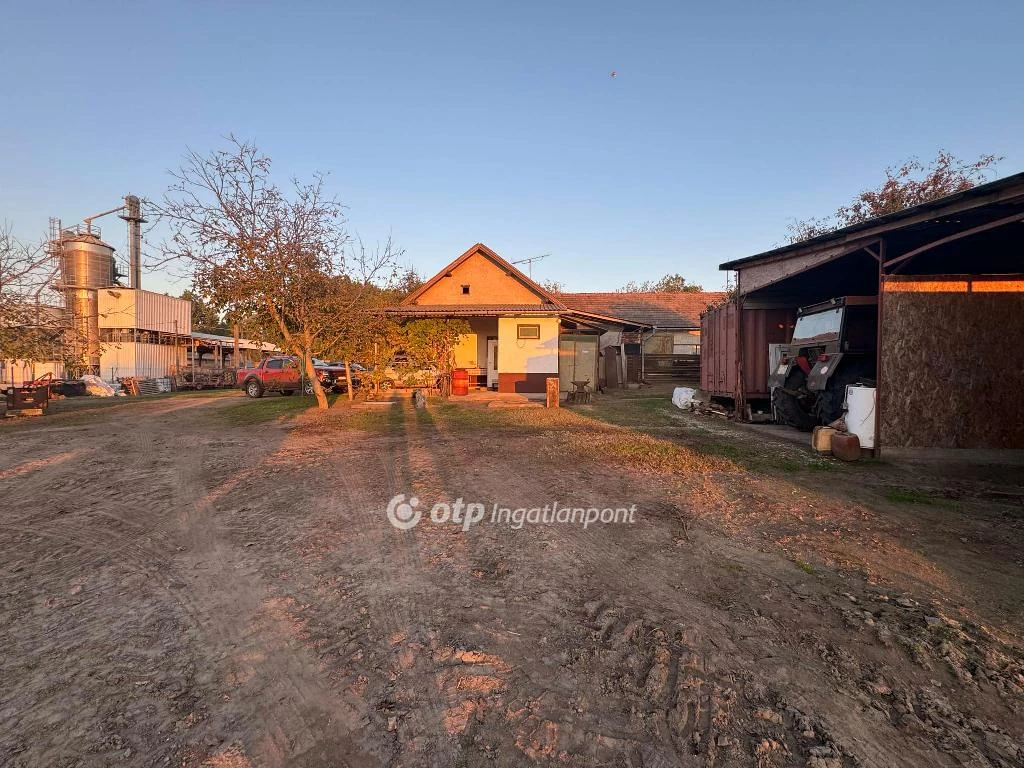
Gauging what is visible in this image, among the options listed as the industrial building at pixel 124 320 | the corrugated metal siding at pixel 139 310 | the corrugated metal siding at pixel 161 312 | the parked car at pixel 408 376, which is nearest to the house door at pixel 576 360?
the parked car at pixel 408 376

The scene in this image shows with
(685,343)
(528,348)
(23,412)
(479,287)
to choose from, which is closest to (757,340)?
(528,348)

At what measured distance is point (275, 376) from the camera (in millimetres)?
19438

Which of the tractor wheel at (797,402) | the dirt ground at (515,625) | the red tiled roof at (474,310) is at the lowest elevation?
the dirt ground at (515,625)

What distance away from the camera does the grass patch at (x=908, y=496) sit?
5188mm

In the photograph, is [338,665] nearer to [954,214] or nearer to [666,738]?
[666,738]

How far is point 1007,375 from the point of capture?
23.2 feet

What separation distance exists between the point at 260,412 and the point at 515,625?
13.2 m

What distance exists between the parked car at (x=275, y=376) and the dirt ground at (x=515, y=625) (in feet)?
45.6

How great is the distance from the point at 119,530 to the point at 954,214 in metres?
9.85

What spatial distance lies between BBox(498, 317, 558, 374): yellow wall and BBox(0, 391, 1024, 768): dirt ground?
12.4m

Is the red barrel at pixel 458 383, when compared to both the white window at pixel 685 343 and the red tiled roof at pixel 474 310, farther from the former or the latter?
the white window at pixel 685 343

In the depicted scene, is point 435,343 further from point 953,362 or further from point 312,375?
point 953,362

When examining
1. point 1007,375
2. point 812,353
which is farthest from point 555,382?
point 1007,375

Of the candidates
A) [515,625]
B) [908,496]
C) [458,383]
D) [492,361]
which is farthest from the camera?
[492,361]
